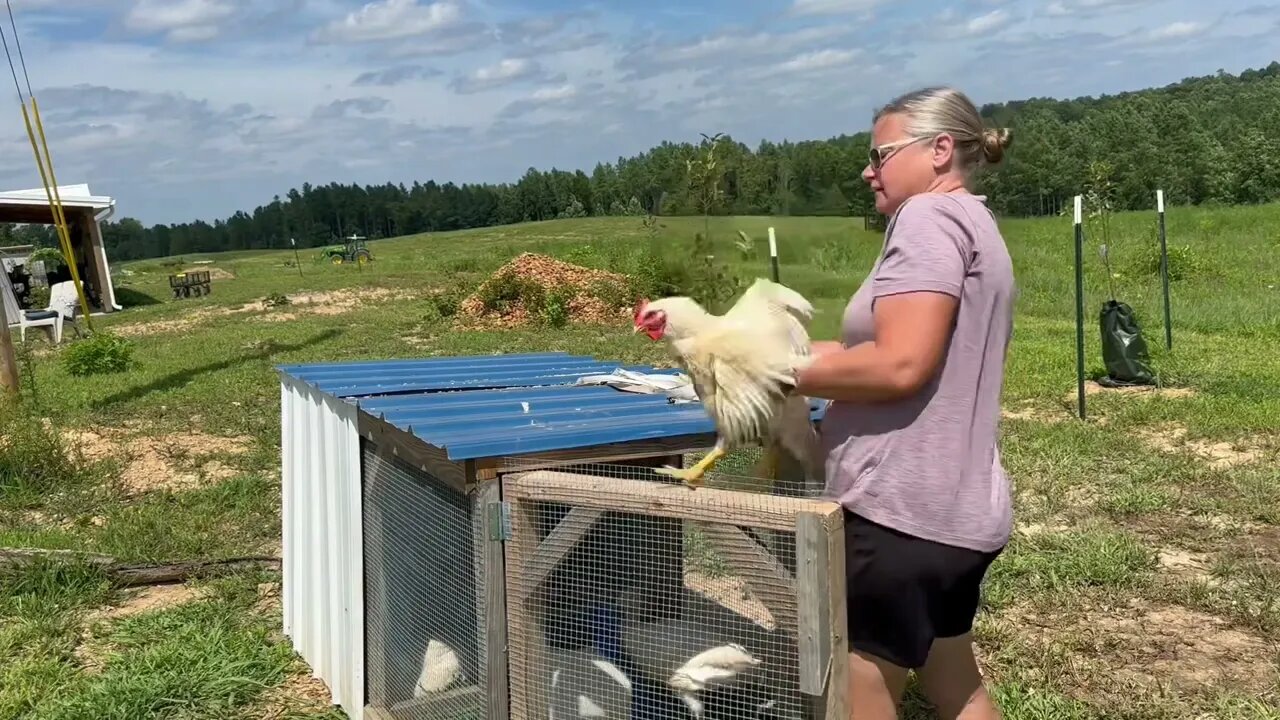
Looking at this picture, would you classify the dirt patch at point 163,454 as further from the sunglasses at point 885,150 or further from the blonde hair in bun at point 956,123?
the blonde hair in bun at point 956,123

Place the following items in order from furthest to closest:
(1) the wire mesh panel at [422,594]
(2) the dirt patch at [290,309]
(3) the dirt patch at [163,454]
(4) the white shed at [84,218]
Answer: (4) the white shed at [84,218] < (2) the dirt patch at [290,309] < (3) the dirt patch at [163,454] < (1) the wire mesh panel at [422,594]

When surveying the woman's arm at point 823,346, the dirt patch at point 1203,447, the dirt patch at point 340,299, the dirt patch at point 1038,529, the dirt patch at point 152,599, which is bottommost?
the dirt patch at point 1203,447

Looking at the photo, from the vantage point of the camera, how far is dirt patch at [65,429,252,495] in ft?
22.6

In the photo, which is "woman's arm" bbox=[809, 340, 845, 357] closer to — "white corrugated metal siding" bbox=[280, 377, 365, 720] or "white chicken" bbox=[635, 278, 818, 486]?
"white chicken" bbox=[635, 278, 818, 486]

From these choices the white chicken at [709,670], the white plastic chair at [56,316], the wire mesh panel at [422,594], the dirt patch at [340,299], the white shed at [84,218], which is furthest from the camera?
the white shed at [84,218]

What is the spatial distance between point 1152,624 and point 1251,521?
1.61 meters

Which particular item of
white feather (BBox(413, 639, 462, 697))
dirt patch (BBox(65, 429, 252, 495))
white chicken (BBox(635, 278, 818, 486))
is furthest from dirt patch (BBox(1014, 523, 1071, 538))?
dirt patch (BBox(65, 429, 252, 495))

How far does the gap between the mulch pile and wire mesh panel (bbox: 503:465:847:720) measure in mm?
13457

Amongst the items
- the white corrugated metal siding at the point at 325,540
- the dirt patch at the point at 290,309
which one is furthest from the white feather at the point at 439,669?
the dirt patch at the point at 290,309

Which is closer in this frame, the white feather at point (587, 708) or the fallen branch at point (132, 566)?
the white feather at point (587, 708)

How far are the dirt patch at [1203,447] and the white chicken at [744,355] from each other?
5205 millimetres

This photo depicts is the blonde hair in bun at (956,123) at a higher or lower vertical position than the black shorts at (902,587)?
higher

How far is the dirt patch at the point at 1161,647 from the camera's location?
3529 millimetres

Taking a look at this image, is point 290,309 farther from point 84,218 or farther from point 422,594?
point 422,594
